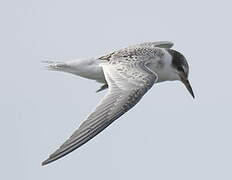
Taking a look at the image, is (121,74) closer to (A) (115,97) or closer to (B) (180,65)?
(A) (115,97)

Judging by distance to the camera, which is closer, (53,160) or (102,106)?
(53,160)

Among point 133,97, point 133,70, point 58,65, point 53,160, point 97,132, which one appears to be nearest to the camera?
point 53,160

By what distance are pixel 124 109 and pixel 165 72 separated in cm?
365

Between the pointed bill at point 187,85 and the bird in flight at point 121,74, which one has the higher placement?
the bird in flight at point 121,74

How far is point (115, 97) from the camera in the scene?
1558 cm

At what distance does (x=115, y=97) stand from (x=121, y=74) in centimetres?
138

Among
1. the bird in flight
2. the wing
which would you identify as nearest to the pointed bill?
the bird in flight

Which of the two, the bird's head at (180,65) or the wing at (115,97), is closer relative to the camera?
the wing at (115,97)

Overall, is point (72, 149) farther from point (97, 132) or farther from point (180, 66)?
point (180, 66)

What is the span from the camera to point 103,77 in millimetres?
17984

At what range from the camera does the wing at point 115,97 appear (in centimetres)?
1414

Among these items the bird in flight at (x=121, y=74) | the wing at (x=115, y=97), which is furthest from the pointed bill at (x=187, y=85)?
the wing at (x=115, y=97)

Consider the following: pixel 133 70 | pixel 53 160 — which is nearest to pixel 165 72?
pixel 133 70

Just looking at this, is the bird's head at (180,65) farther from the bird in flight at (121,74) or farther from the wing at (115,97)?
the wing at (115,97)
